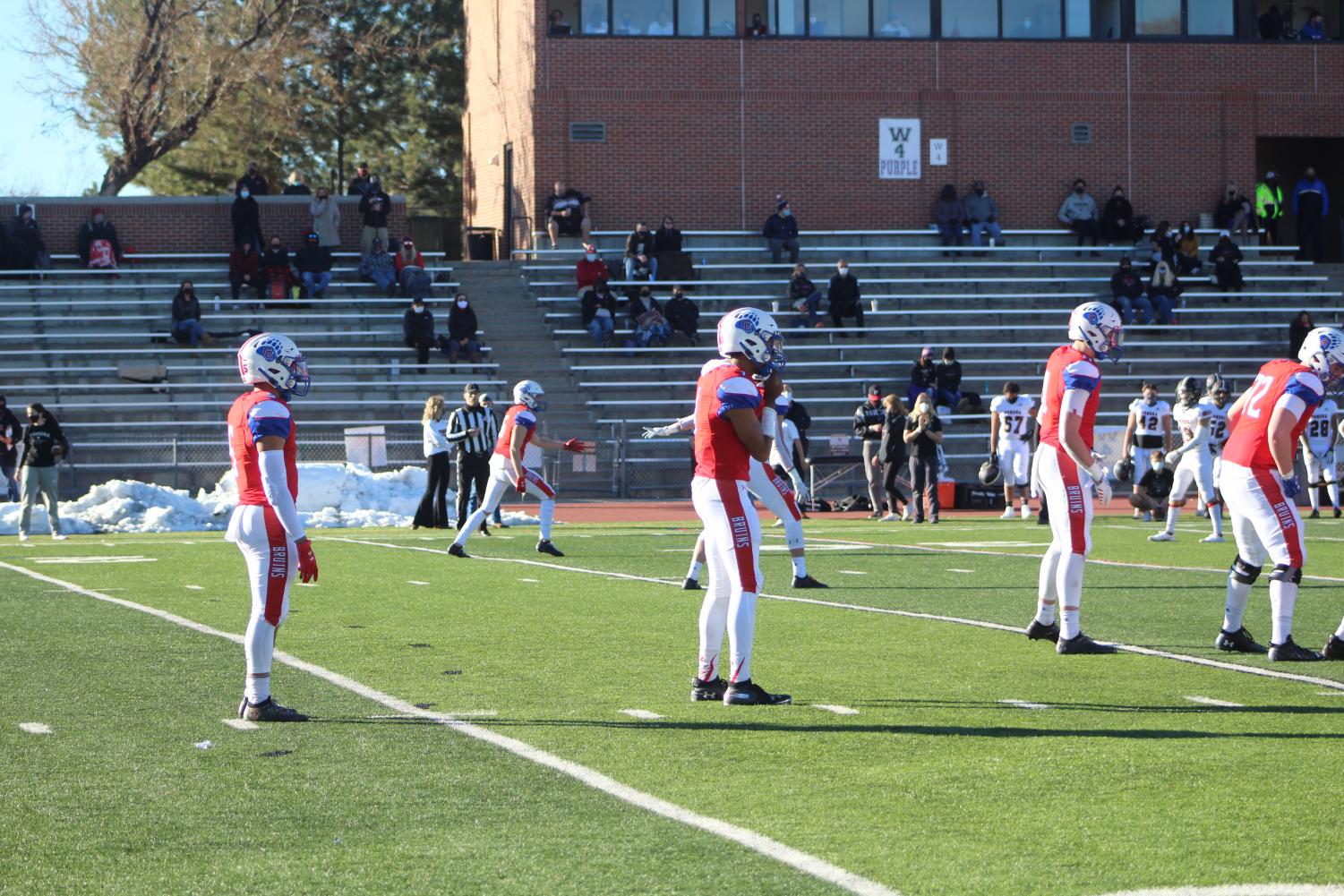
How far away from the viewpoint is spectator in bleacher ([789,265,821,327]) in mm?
32688

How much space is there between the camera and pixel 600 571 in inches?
632

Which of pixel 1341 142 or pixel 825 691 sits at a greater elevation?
pixel 1341 142

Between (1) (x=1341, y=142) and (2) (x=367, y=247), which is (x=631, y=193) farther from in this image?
(1) (x=1341, y=142)

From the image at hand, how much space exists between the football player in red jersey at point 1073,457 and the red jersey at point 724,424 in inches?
102

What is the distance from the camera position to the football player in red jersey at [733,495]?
27.3 ft

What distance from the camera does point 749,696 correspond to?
333 inches

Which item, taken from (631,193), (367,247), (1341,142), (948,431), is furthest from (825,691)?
(1341,142)

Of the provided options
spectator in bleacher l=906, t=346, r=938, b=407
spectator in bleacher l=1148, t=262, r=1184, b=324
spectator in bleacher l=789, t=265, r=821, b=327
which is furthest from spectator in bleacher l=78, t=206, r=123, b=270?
spectator in bleacher l=1148, t=262, r=1184, b=324

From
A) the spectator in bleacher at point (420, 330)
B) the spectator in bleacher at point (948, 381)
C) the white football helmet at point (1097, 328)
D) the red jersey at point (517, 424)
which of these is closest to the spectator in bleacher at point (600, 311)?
the spectator in bleacher at point (420, 330)

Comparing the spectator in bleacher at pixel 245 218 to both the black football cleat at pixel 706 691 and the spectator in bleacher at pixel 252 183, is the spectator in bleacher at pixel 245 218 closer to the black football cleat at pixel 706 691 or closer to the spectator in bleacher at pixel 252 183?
the spectator in bleacher at pixel 252 183

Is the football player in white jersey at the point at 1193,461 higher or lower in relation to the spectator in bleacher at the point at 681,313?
lower

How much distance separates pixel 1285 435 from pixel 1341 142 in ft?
109

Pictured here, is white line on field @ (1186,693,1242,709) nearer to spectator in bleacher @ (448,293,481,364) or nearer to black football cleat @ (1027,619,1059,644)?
→ black football cleat @ (1027,619,1059,644)

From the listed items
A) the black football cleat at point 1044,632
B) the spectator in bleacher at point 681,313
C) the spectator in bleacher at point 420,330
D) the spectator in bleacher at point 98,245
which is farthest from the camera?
the spectator in bleacher at point 98,245
